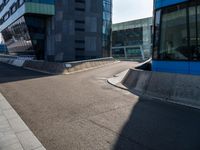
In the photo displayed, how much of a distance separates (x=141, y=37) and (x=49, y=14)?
120 feet

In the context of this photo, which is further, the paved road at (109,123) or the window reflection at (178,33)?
the window reflection at (178,33)

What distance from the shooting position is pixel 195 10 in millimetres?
9891

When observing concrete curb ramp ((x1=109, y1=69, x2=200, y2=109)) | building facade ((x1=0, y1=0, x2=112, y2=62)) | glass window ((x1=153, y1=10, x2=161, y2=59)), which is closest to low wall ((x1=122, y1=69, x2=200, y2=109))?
concrete curb ramp ((x1=109, y1=69, x2=200, y2=109))

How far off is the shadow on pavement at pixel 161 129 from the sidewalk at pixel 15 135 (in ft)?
6.34

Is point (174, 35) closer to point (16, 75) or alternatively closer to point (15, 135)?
point (15, 135)

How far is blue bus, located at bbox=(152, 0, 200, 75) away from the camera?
32.8ft

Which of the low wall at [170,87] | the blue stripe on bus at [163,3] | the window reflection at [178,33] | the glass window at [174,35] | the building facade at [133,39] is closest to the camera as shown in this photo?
the low wall at [170,87]

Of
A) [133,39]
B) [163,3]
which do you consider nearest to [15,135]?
[163,3]

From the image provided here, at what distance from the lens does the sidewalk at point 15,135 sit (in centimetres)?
478

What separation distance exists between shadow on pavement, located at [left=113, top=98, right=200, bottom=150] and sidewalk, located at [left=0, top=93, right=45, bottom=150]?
→ 1933mm

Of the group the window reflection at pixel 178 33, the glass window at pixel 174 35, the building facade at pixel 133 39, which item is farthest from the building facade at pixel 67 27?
the glass window at pixel 174 35

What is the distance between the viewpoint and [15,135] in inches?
213

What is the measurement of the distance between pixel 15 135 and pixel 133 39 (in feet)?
216

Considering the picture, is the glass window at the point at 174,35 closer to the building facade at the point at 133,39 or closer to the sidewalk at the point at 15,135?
the sidewalk at the point at 15,135
